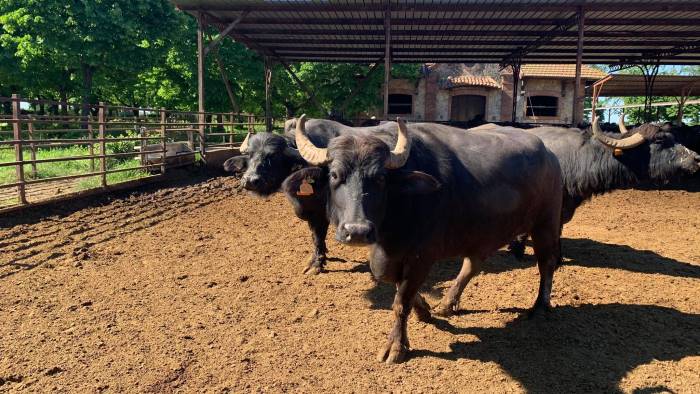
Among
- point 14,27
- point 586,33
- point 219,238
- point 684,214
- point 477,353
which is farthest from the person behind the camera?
point 14,27

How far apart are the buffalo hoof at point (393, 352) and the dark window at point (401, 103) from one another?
74.5ft

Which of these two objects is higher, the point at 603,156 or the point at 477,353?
the point at 603,156

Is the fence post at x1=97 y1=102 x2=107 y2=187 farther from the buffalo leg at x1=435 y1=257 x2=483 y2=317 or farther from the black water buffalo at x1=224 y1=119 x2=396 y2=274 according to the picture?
the buffalo leg at x1=435 y1=257 x2=483 y2=317

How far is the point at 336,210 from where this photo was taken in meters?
3.23

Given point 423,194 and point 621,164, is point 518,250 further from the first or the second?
point 423,194

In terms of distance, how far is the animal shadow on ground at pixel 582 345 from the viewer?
327 cm

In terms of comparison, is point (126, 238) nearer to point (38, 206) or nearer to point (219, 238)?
point (219, 238)

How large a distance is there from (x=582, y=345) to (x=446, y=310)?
1169mm

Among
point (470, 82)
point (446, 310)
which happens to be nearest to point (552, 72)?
point (470, 82)

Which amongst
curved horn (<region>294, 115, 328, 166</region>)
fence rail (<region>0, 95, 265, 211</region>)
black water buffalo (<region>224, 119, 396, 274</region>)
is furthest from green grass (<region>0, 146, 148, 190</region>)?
curved horn (<region>294, 115, 328, 166</region>)

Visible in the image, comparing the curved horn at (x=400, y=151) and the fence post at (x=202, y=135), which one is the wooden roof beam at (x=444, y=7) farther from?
the curved horn at (x=400, y=151)

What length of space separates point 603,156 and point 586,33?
8.81 metres

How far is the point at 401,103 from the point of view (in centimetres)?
2547

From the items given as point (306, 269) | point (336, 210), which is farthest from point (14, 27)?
point (336, 210)
